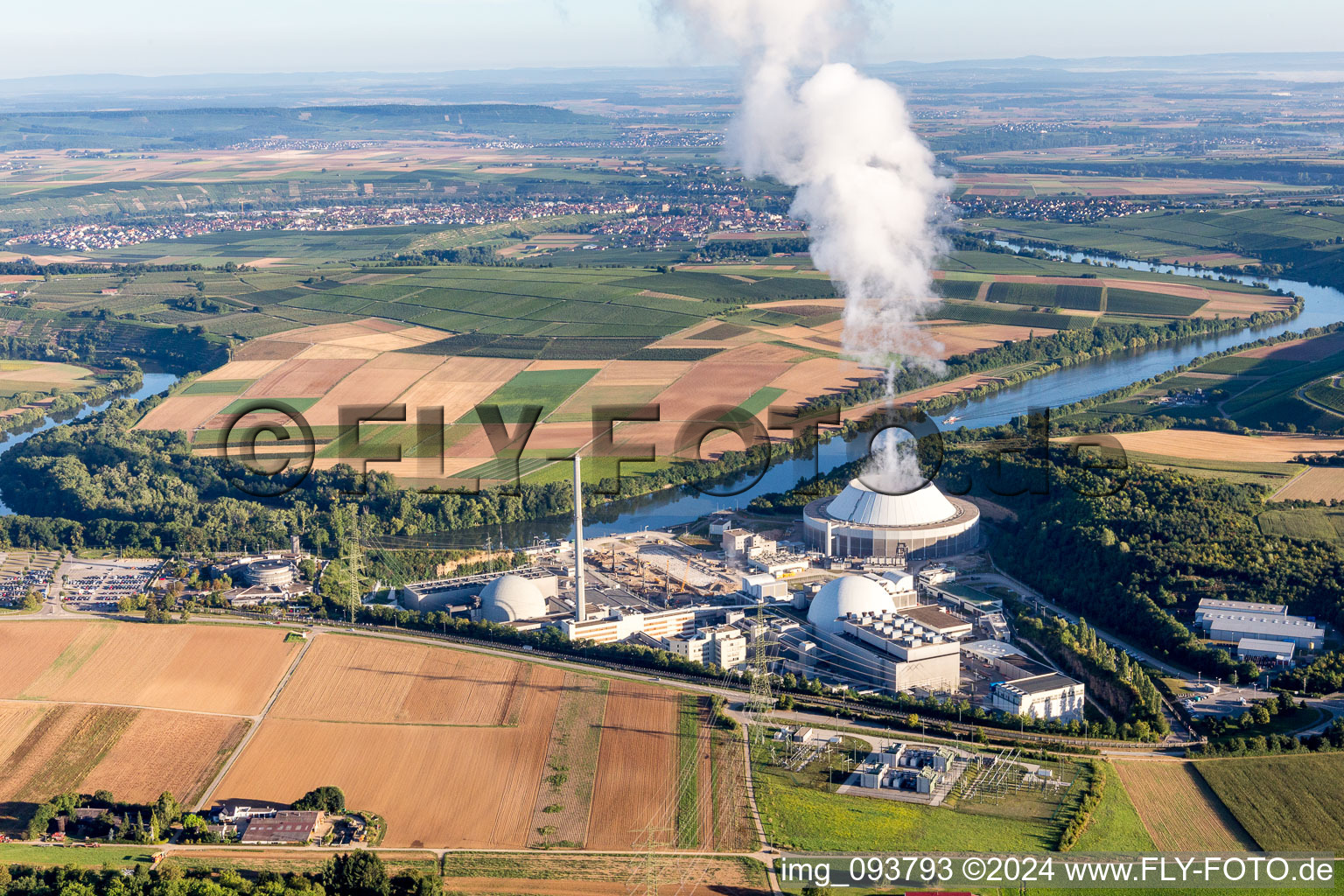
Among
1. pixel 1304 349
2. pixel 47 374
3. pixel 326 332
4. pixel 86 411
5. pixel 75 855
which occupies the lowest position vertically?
pixel 86 411

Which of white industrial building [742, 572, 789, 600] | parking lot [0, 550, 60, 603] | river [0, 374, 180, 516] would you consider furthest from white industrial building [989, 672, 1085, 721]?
river [0, 374, 180, 516]

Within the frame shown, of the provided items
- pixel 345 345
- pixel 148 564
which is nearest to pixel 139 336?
pixel 345 345

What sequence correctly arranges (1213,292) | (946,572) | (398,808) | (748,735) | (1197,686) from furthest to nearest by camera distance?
(1213,292), (946,572), (1197,686), (748,735), (398,808)

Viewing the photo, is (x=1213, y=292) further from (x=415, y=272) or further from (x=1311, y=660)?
(x=1311, y=660)

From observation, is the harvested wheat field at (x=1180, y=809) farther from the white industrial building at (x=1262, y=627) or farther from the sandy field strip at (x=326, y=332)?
the sandy field strip at (x=326, y=332)

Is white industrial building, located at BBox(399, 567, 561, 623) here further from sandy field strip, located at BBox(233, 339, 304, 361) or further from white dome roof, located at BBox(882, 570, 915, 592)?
sandy field strip, located at BBox(233, 339, 304, 361)

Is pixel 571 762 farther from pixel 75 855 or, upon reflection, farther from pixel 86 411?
pixel 86 411

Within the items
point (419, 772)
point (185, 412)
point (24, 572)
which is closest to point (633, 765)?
point (419, 772)
